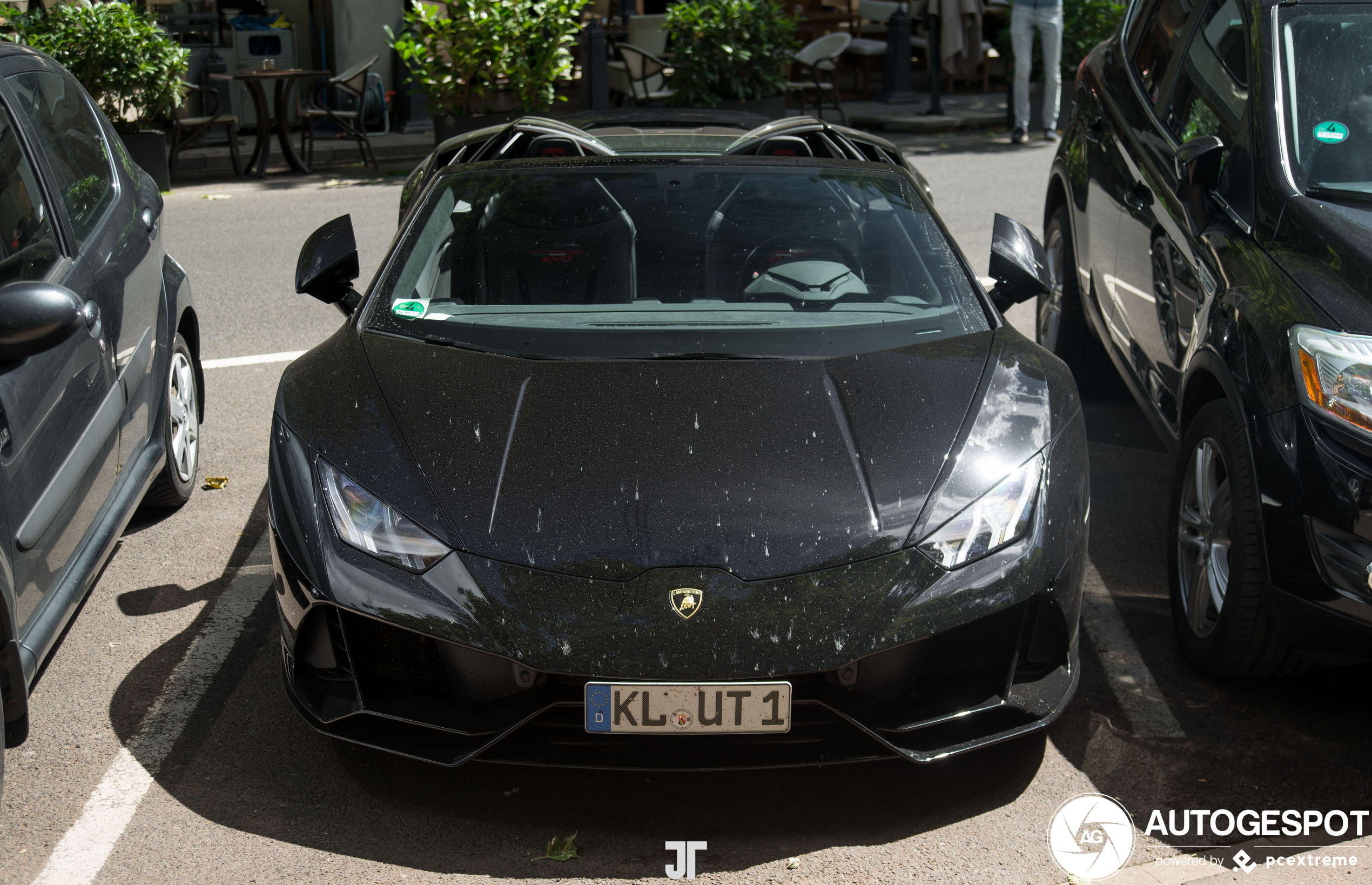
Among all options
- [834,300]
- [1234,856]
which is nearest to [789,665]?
[1234,856]

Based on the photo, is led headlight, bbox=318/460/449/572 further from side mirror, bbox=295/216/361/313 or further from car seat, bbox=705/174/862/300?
car seat, bbox=705/174/862/300

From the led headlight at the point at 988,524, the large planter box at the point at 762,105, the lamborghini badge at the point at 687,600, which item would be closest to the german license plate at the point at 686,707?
the lamborghini badge at the point at 687,600

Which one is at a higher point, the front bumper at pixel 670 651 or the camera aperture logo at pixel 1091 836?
the front bumper at pixel 670 651

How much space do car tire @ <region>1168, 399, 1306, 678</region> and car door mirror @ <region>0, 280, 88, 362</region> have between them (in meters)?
2.79

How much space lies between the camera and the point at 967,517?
288 centimetres

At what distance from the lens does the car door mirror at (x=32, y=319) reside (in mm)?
2854

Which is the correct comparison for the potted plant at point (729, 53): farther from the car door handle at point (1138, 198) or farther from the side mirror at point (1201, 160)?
the side mirror at point (1201, 160)

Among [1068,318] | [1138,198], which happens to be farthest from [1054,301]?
[1138,198]

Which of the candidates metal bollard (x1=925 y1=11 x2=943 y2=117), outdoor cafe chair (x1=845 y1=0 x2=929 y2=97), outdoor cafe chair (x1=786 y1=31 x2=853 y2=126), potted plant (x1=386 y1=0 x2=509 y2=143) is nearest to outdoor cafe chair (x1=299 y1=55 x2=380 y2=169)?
potted plant (x1=386 y1=0 x2=509 y2=143)

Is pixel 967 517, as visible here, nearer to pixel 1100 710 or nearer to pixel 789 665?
pixel 789 665

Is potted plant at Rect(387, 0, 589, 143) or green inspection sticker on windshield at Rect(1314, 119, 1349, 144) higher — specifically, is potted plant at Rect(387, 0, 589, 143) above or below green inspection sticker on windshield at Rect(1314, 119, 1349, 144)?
above

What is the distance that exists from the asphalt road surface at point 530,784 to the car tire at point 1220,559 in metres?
0.15

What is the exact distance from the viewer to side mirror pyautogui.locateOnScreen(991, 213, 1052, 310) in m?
3.92

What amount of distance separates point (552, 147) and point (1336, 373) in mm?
2744
